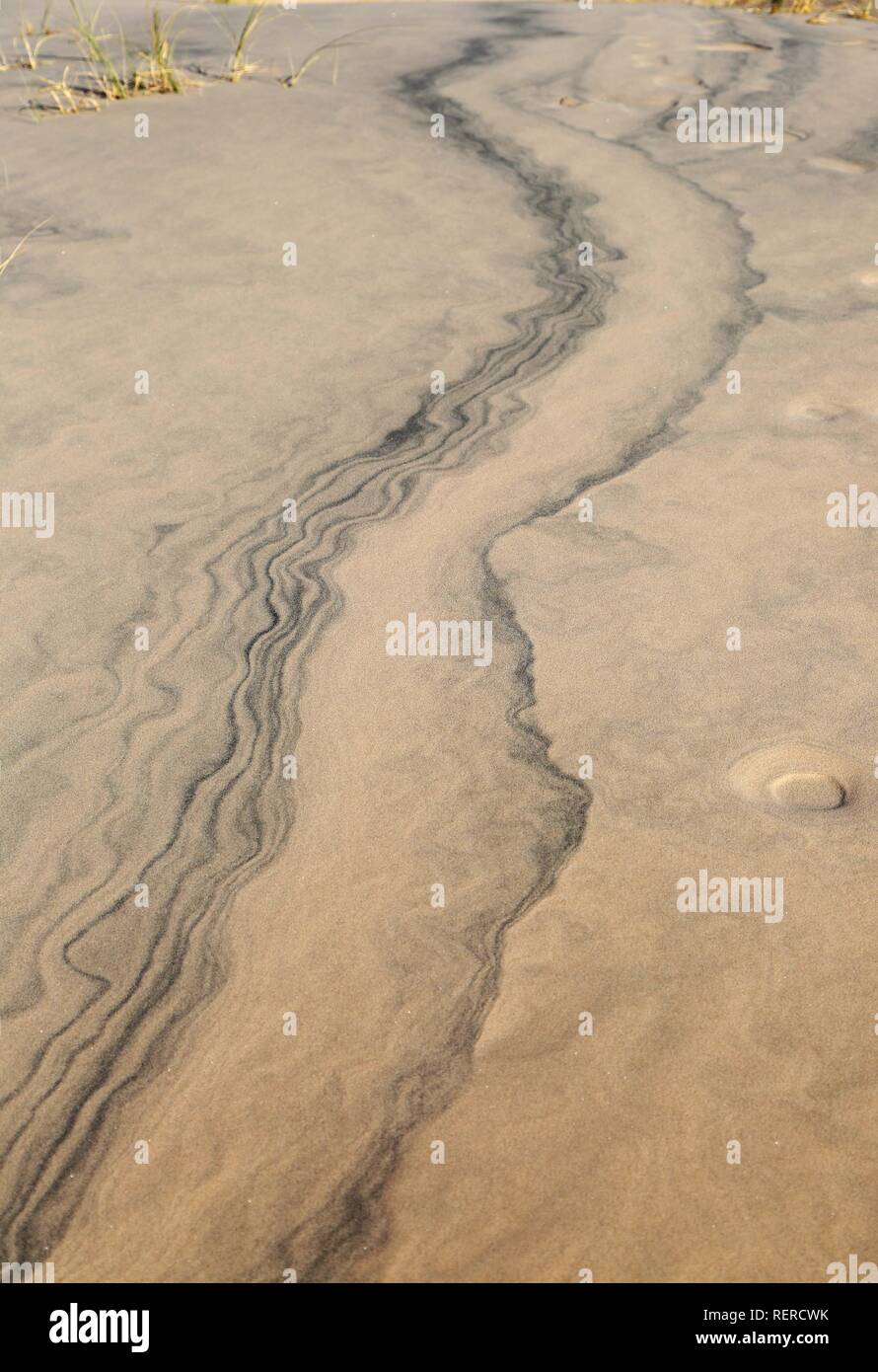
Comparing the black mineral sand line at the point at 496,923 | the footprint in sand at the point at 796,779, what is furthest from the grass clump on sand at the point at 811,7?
the footprint in sand at the point at 796,779

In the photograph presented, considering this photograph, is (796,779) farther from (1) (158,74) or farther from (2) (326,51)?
(2) (326,51)

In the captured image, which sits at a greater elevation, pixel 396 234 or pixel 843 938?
pixel 396 234

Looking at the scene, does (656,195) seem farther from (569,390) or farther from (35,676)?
(35,676)

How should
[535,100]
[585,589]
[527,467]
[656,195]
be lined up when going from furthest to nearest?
[535,100], [656,195], [527,467], [585,589]

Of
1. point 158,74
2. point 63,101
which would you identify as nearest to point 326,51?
point 158,74
